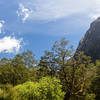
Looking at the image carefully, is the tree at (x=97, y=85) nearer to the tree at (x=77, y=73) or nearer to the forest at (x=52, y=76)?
the forest at (x=52, y=76)

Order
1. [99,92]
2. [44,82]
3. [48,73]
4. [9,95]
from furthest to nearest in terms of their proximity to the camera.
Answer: [99,92], [48,73], [44,82], [9,95]

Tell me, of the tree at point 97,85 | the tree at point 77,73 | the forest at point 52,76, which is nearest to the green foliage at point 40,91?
the forest at point 52,76

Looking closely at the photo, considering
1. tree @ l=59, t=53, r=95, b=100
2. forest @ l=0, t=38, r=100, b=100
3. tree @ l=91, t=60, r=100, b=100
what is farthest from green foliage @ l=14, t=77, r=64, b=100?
tree @ l=91, t=60, r=100, b=100

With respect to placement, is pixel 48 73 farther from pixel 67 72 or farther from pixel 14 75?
pixel 14 75

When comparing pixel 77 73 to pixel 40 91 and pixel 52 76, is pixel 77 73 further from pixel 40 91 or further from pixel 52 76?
pixel 40 91

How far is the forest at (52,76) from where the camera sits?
1082 cm

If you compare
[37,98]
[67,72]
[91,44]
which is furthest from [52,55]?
[91,44]

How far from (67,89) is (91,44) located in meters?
70.7

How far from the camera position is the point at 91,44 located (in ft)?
277

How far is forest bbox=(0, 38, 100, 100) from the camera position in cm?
1082

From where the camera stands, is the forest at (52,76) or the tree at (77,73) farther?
the tree at (77,73)

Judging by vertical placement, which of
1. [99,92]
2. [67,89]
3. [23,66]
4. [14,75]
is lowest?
[99,92]

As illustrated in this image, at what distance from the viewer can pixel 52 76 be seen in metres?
18.6

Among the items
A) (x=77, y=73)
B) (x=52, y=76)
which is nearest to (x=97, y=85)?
(x=77, y=73)
